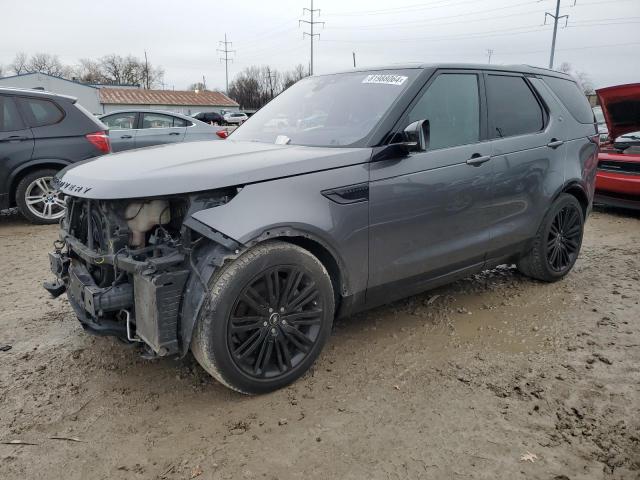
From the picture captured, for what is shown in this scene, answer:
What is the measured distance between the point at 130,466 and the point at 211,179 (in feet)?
4.49

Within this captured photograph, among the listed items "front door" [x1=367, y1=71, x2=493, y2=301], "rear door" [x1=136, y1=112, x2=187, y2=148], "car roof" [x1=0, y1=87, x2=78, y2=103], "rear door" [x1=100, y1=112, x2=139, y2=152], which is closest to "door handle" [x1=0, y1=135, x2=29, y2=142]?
"car roof" [x1=0, y1=87, x2=78, y2=103]

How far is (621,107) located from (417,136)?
5.93m

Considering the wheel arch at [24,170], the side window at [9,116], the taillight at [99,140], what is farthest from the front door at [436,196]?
the side window at [9,116]

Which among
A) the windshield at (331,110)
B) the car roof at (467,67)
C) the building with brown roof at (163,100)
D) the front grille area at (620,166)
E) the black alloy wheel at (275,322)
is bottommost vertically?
the black alloy wheel at (275,322)

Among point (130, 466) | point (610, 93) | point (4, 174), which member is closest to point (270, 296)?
point (130, 466)

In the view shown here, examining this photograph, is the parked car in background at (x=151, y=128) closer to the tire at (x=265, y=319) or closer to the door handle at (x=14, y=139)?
the door handle at (x=14, y=139)

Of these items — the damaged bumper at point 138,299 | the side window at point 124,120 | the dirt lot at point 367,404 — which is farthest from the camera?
the side window at point 124,120

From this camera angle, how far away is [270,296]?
273 cm

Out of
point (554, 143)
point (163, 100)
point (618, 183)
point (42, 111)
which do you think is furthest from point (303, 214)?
point (163, 100)

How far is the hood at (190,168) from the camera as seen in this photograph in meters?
2.51

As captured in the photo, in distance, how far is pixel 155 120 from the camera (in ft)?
33.8

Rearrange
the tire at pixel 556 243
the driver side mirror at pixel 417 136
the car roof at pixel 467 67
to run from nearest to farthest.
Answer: the driver side mirror at pixel 417 136
the car roof at pixel 467 67
the tire at pixel 556 243

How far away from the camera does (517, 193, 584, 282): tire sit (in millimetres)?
4391

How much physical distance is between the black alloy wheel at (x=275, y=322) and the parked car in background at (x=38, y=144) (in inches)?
195
